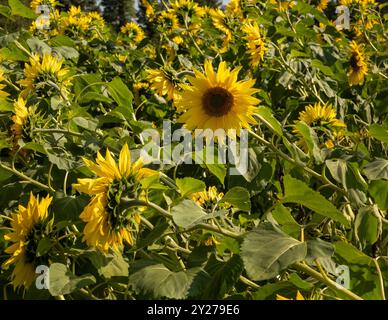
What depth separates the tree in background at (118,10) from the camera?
28.1 metres

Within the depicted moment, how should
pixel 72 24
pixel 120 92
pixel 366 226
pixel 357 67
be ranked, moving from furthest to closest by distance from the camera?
pixel 72 24 < pixel 357 67 < pixel 120 92 < pixel 366 226

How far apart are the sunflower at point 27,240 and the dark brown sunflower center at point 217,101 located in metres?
0.50

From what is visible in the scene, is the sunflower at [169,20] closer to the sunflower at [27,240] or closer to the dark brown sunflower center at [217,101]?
the dark brown sunflower center at [217,101]

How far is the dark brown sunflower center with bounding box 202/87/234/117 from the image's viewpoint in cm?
135

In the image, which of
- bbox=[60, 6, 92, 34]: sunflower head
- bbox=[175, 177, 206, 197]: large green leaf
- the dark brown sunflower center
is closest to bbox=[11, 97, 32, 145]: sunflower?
the dark brown sunflower center

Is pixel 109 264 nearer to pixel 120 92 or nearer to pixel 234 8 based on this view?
pixel 120 92

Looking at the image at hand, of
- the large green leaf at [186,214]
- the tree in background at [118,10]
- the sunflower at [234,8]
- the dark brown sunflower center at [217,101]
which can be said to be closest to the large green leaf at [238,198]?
the large green leaf at [186,214]

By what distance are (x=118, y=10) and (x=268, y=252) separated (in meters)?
29.7

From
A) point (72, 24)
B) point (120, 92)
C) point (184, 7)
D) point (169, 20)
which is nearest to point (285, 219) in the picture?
point (120, 92)

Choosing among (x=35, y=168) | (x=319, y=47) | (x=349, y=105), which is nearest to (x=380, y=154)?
(x=349, y=105)

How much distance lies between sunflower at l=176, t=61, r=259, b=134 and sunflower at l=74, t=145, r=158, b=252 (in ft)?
1.39

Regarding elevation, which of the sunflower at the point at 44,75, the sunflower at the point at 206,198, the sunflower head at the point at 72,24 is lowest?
the sunflower at the point at 206,198

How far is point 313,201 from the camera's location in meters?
0.97

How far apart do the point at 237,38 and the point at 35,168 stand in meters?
1.90
